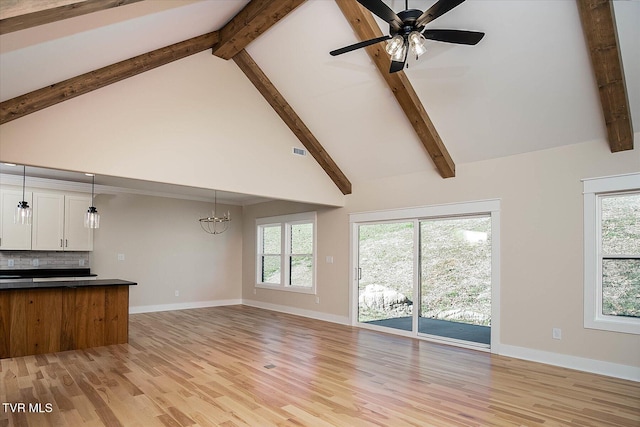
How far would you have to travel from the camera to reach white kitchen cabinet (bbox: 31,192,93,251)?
264 inches

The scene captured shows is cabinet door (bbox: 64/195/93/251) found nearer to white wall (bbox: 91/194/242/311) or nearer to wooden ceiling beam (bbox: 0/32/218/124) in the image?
white wall (bbox: 91/194/242/311)

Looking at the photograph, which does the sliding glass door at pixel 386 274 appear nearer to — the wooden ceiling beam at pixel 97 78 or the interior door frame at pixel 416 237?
the interior door frame at pixel 416 237

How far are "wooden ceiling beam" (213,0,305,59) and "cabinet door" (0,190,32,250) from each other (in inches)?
174

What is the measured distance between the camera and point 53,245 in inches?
268

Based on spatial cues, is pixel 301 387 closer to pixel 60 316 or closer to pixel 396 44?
pixel 396 44

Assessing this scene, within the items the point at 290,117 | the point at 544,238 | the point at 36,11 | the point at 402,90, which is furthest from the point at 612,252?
the point at 36,11

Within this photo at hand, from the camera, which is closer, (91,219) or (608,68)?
(608,68)

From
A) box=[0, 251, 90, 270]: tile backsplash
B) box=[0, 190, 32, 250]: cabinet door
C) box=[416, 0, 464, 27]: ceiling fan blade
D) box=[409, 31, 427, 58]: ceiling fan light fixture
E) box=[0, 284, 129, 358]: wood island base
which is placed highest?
box=[416, 0, 464, 27]: ceiling fan blade

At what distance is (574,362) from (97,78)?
619 cm

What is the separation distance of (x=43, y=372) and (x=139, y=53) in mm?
3664

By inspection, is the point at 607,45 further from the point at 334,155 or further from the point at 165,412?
the point at 165,412

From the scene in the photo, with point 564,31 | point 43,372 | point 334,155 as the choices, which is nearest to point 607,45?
point 564,31

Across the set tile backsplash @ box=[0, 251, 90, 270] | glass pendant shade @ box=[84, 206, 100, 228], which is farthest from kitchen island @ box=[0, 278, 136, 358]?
tile backsplash @ box=[0, 251, 90, 270]

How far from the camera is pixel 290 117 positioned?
6.23 m
